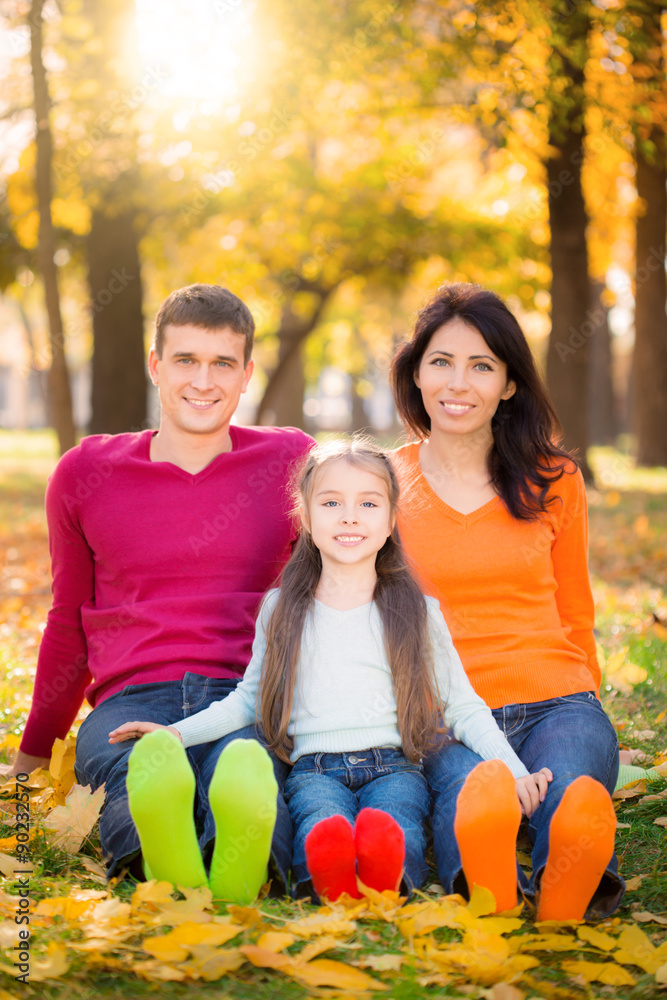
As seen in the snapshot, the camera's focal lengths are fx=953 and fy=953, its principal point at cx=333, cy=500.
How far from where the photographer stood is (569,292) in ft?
33.0

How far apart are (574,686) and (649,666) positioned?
1783 millimetres

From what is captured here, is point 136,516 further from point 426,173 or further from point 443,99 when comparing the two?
point 426,173

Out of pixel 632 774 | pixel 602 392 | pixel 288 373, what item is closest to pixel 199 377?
pixel 632 774

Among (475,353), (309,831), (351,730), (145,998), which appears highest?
(475,353)

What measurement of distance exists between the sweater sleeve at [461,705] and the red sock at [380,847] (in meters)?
0.46

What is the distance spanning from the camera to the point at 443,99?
11328 millimetres

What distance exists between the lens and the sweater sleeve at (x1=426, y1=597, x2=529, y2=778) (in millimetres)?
2627


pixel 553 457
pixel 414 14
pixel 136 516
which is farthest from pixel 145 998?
pixel 414 14

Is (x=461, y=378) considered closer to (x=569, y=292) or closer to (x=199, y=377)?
(x=199, y=377)

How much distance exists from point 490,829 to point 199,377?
64.3 inches

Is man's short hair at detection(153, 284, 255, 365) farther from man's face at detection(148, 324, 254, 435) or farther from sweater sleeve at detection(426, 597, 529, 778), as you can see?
sweater sleeve at detection(426, 597, 529, 778)

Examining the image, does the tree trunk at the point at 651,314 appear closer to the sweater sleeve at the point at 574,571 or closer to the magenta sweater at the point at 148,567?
the sweater sleeve at the point at 574,571

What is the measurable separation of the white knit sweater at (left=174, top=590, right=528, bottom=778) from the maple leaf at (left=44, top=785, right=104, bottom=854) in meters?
0.34

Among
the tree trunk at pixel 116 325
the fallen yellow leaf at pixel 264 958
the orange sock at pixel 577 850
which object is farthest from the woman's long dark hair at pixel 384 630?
the tree trunk at pixel 116 325
